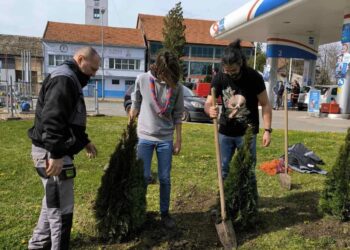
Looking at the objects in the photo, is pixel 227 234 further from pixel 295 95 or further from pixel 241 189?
pixel 295 95

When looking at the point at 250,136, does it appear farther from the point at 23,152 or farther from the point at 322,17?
the point at 322,17

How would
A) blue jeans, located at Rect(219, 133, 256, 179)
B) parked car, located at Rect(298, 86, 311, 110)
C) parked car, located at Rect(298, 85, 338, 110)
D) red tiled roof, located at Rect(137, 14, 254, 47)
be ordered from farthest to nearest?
red tiled roof, located at Rect(137, 14, 254, 47), parked car, located at Rect(298, 86, 311, 110), parked car, located at Rect(298, 85, 338, 110), blue jeans, located at Rect(219, 133, 256, 179)

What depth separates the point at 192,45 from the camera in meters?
56.9

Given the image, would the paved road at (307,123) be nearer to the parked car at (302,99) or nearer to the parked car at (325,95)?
the parked car at (325,95)

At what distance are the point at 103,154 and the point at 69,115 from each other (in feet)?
14.9

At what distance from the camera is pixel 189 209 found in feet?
14.6

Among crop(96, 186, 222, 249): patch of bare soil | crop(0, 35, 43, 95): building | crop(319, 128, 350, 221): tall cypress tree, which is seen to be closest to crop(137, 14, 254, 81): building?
crop(0, 35, 43, 95): building

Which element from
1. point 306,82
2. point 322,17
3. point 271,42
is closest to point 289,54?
point 271,42

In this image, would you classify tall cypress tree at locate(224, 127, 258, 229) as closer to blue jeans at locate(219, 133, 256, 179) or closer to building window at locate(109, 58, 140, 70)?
blue jeans at locate(219, 133, 256, 179)

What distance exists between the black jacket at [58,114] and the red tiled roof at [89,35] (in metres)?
48.3

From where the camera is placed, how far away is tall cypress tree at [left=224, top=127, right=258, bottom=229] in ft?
12.2

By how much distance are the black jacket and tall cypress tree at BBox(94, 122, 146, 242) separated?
2.14ft

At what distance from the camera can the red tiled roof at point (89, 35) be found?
48.8 meters

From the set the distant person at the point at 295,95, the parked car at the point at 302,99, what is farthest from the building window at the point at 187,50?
the parked car at the point at 302,99
